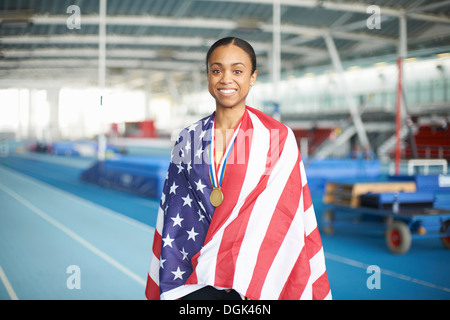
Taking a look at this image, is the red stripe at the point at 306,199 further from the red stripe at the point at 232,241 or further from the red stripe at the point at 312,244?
the red stripe at the point at 232,241

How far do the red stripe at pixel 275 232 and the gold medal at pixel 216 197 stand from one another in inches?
7.5

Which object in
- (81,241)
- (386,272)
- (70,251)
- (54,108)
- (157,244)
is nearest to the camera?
(157,244)

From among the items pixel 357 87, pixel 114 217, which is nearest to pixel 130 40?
pixel 357 87

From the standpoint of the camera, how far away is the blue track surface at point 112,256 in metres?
4.46

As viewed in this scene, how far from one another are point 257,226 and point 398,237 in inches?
200

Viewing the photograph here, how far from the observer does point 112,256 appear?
5.74 metres

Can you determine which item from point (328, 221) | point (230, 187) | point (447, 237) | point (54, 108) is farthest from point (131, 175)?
point (54, 108)

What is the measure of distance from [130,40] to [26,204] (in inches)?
679

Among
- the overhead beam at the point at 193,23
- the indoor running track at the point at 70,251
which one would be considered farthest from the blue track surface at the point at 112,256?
the overhead beam at the point at 193,23

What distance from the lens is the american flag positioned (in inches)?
60.7

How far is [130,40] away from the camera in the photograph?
25.4 m

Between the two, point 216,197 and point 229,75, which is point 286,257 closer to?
point 216,197

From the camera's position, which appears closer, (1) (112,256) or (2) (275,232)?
(2) (275,232)
